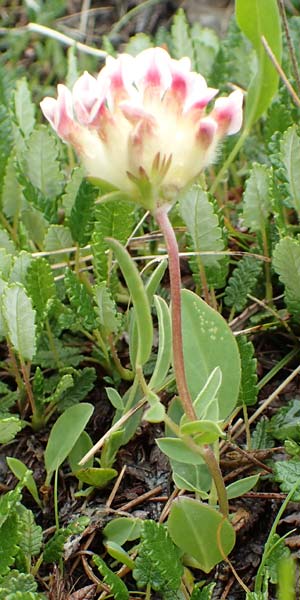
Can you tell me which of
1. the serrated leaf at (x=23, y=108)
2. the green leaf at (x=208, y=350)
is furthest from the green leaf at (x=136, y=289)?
the serrated leaf at (x=23, y=108)

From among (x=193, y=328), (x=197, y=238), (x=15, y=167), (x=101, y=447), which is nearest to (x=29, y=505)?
(x=101, y=447)

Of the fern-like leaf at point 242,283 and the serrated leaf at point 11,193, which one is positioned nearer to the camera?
the fern-like leaf at point 242,283

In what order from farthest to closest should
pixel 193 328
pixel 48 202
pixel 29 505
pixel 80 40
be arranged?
pixel 80 40, pixel 48 202, pixel 29 505, pixel 193 328

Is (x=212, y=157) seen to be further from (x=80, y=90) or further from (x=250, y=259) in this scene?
(x=250, y=259)

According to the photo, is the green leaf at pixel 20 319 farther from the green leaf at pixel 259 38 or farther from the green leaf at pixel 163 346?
the green leaf at pixel 259 38

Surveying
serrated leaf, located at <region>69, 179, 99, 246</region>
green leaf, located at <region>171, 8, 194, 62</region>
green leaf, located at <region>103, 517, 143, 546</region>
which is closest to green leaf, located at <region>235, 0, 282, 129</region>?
serrated leaf, located at <region>69, 179, 99, 246</region>

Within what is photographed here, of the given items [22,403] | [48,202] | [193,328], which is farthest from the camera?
[48,202]

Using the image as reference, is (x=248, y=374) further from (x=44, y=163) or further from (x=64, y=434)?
(x=44, y=163)
